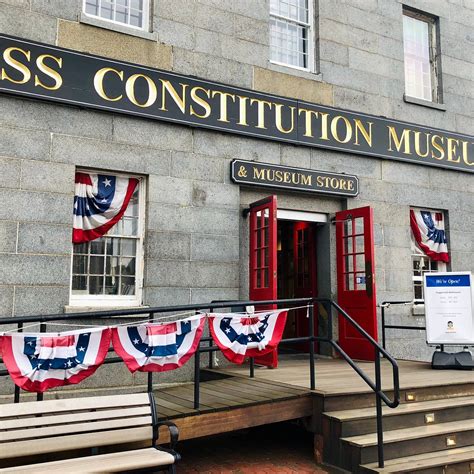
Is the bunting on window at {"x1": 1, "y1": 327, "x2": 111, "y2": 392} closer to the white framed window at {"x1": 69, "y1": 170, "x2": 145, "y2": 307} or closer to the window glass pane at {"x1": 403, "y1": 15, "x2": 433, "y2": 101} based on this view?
the white framed window at {"x1": 69, "y1": 170, "x2": 145, "y2": 307}

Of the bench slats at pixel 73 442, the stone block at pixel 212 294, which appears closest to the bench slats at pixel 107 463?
the bench slats at pixel 73 442

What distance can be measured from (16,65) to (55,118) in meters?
0.77

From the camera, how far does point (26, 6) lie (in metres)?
7.00

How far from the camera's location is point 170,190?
774cm

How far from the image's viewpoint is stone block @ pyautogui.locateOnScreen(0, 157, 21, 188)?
21.8 feet

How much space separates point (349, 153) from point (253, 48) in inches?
95.1

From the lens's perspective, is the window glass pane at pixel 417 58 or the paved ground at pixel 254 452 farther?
the window glass pane at pixel 417 58

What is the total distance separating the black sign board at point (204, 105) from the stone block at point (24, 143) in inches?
18.9

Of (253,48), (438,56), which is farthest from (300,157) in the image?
(438,56)

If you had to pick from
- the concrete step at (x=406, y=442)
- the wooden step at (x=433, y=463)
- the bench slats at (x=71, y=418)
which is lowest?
the wooden step at (x=433, y=463)

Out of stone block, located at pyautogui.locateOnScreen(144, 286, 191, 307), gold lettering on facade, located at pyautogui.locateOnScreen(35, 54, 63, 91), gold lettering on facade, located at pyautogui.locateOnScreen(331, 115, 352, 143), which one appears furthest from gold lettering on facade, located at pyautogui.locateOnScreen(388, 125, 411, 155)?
gold lettering on facade, located at pyautogui.locateOnScreen(35, 54, 63, 91)

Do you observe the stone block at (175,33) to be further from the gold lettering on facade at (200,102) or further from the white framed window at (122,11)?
the gold lettering on facade at (200,102)

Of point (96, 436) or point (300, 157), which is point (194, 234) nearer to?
point (300, 157)

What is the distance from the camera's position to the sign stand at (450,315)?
8.03m
